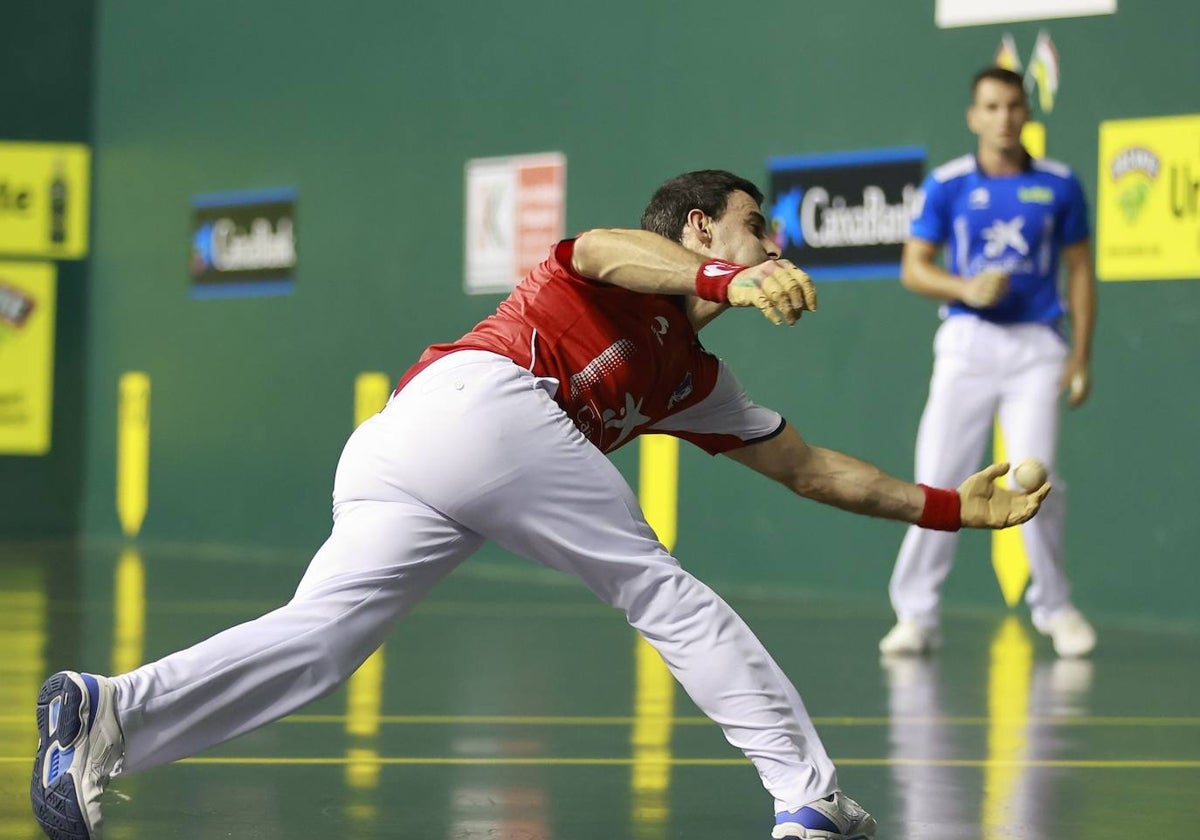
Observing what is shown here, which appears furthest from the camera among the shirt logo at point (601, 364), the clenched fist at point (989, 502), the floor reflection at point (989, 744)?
the floor reflection at point (989, 744)

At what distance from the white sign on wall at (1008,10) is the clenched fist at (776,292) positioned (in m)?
5.54

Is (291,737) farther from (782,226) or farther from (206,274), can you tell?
(206,274)

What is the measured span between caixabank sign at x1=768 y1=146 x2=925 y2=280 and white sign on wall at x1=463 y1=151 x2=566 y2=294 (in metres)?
1.36

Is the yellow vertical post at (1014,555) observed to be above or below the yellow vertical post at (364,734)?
above

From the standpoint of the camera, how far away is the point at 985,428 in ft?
23.6

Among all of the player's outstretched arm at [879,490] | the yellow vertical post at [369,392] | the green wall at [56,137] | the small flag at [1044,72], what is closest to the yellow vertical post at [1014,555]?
the small flag at [1044,72]

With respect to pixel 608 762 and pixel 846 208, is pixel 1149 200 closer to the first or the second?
pixel 846 208

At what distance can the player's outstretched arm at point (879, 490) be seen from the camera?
4.01m

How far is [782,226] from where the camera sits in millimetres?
9578

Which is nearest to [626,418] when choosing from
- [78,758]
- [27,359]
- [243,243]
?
[78,758]

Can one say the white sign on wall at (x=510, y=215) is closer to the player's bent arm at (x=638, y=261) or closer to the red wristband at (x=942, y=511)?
the red wristband at (x=942, y=511)

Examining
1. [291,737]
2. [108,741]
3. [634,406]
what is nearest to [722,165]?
[291,737]

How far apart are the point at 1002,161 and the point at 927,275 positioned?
Result: 460 millimetres

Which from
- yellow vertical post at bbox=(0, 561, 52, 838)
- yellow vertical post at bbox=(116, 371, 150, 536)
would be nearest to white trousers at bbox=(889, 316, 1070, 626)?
yellow vertical post at bbox=(0, 561, 52, 838)
